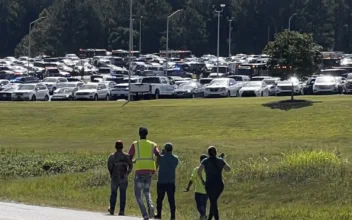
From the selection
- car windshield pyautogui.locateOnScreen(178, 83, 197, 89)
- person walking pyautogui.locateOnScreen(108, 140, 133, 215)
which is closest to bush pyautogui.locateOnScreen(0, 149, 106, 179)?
person walking pyautogui.locateOnScreen(108, 140, 133, 215)

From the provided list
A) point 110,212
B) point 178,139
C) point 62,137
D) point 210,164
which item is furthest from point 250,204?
point 62,137

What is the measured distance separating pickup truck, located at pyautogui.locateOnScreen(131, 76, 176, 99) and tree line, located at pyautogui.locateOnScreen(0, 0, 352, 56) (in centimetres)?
6652

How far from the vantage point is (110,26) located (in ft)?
461

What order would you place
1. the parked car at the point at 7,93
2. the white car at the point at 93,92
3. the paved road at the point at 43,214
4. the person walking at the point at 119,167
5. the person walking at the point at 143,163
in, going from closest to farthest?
the person walking at the point at 143,163, the paved road at the point at 43,214, the person walking at the point at 119,167, the white car at the point at 93,92, the parked car at the point at 7,93

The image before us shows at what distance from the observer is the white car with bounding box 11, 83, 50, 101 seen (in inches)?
2766

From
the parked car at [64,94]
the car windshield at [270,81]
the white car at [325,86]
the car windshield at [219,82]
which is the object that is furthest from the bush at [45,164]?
the car windshield at [270,81]

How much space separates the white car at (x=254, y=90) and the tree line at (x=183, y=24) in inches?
2625

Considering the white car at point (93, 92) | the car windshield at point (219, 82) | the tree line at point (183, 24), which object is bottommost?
the white car at point (93, 92)

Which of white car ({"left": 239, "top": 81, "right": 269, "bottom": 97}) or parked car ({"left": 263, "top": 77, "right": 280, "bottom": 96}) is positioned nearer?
white car ({"left": 239, "top": 81, "right": 269, "bottom": 97})

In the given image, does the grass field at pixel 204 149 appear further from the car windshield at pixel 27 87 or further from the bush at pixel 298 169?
the car windshield at pixel 27 87

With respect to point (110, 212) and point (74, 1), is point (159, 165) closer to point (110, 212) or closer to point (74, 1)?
point (110, 212)

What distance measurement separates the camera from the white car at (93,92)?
2744 inches

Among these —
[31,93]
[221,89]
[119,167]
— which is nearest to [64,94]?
[31,93]

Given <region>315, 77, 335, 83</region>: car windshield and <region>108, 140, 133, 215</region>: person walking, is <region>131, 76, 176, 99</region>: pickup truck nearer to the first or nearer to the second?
<region>315, 77, 335, 83</region>: car windshield
